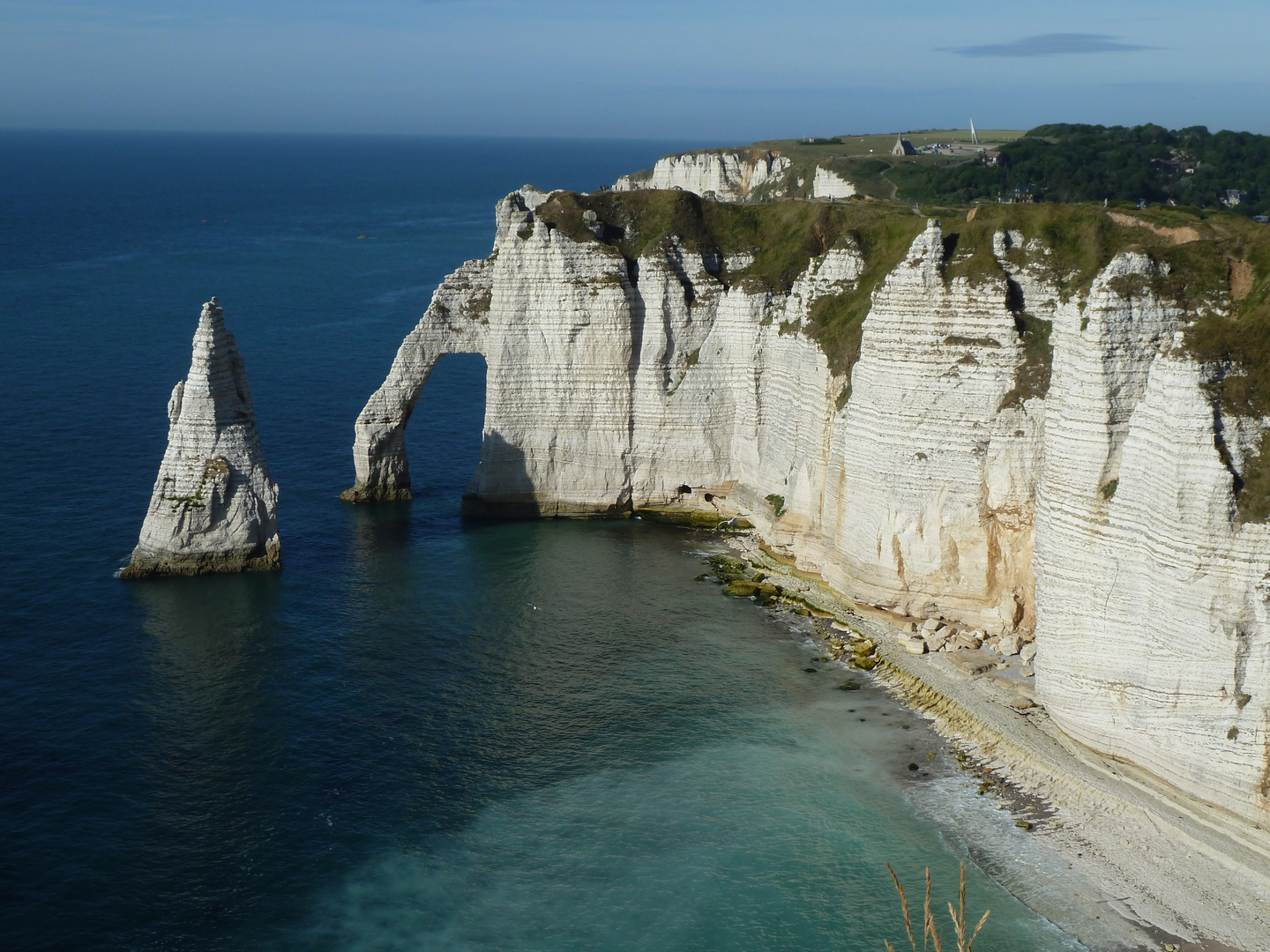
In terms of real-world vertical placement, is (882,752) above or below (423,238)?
below

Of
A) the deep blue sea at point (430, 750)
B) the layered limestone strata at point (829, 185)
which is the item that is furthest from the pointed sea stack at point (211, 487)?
the layered limestone strata at point (829, 185)

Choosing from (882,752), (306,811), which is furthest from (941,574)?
(306,811)

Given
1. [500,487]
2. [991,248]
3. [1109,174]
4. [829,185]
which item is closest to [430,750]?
[500,487]

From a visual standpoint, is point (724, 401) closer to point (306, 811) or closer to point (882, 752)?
point (882, 752)

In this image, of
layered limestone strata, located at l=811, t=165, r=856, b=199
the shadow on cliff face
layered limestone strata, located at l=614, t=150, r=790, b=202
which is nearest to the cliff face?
the shadow on cliff face

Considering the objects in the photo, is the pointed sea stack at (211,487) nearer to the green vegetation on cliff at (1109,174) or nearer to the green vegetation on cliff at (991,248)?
the green vegetation on cliff at (991,248)
